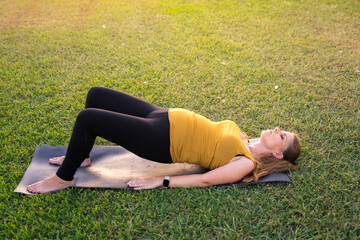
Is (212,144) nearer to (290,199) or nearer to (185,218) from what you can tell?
(185,218)

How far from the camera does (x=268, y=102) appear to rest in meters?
4.18

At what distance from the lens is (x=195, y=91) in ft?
14.5

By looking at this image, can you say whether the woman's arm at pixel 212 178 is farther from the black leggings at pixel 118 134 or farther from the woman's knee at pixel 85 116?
the woman's knee at pixel 85 116

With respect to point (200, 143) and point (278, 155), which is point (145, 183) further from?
point (278, 155)

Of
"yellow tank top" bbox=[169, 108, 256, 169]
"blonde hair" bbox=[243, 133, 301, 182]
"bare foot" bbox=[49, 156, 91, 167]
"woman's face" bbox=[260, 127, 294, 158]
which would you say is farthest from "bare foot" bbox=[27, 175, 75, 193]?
"woman's face" bbox=[260, 127, 294, 158]

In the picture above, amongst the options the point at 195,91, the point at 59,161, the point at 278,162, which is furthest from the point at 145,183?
the point at 195,91

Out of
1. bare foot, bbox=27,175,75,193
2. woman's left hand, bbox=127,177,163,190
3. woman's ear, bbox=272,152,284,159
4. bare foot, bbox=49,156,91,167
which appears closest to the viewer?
bare foot, bbox=27,175,75,193

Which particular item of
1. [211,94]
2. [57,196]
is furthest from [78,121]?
[211,94]

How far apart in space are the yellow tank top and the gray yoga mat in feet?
1.11

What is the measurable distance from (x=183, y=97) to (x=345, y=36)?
14.6 feet

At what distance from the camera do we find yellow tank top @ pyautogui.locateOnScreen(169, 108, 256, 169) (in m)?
2.72

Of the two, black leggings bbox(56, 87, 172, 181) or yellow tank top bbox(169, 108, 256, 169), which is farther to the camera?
yellow tank top bbox(169, 108, 256, 169)

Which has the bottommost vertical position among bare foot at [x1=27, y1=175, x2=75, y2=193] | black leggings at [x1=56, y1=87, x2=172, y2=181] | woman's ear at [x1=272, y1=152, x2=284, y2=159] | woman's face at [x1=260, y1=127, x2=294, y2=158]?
bare foot at [x1=27, y1=175, x2=75, y2=193]

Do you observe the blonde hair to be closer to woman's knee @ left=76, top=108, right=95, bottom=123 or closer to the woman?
the woman
